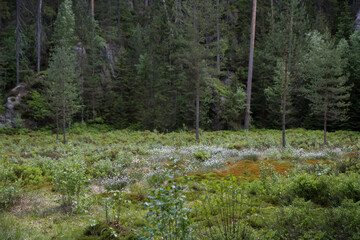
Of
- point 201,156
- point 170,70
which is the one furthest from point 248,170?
point 170,70

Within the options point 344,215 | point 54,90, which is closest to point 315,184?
point 344,215

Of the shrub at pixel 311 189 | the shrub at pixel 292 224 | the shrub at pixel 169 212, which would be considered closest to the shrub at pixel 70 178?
the shrub at pixel 169 212

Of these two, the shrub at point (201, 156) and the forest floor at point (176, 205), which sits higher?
the forest floor at point (176, 205)

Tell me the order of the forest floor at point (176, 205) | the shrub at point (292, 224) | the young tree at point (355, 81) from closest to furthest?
the forest floor at point (176, 205) → the shrub at point (292, 224) → the young tree at point (355, 81)

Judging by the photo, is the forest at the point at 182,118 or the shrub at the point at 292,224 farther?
the forest at the point at 182,118

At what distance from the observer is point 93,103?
2866 cm

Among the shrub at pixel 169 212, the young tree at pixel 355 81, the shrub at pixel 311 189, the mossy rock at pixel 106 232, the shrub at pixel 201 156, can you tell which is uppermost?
the young tree at pixel 355 81

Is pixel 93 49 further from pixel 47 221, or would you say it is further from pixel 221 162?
pixel 47 221

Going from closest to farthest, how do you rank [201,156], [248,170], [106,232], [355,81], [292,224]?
[292,224] < [106,232] < [248,170] < [201,156] < [355,81]

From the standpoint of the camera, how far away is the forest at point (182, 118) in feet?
14.7

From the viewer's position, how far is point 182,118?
26.0 m

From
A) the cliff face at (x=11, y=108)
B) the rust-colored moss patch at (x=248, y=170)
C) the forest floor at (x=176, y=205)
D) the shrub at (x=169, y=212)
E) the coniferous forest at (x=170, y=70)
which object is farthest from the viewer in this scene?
the cliff face at (x=11, y=108)

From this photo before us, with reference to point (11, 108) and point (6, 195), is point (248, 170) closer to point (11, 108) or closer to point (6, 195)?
point (6, 195)

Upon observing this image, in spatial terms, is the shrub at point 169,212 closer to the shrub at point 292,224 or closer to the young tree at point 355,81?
the shrub at point 292,224
